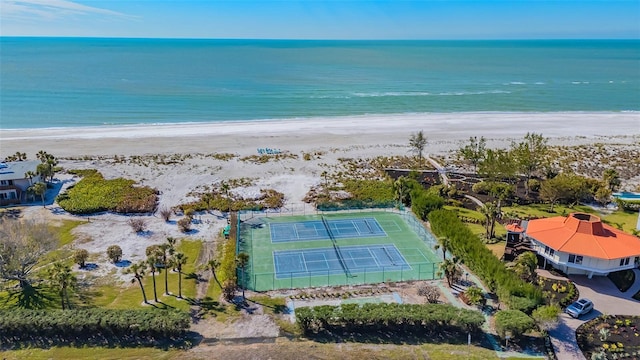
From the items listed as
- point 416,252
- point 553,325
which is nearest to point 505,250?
point 416,252

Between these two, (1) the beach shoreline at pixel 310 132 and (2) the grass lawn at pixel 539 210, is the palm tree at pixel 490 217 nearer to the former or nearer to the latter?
(2) the grass lawn at pixel 539 210

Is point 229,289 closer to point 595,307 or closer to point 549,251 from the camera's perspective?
point 549,251

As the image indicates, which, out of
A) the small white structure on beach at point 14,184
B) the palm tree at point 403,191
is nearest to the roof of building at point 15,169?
the small white structure on beach at point 14,184

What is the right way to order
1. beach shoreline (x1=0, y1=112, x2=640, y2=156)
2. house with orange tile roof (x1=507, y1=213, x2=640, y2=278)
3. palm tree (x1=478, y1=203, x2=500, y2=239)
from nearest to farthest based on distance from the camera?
1. house with orange tile roof (x1=507, y1=213, x2=640, y2=278)
2. palm tree (x1=478, y1=203, x2=500, y2=239)
3. beach shoreline (x1=0, y1=112, x2=640, y2=156)

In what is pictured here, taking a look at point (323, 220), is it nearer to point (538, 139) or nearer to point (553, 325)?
point (553, 325)

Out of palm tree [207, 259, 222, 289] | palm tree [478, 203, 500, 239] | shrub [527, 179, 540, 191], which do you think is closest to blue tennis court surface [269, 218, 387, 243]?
palm tree [207, 259, 222, 289]

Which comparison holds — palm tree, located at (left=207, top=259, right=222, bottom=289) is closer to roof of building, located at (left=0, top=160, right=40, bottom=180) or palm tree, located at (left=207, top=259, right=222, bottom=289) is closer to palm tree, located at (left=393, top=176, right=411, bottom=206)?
palm tree, located at (left=393, top=176, right=411, bottom=206)
